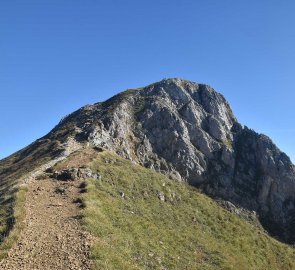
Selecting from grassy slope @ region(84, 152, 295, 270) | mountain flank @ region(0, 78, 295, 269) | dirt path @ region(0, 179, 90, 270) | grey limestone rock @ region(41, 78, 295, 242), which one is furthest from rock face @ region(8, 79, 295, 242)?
dirt path @ region(0, 179, 90, 270)

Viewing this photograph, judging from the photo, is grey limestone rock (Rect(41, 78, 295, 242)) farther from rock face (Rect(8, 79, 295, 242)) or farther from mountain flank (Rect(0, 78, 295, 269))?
mountain flank (Rect(0, 78, 295, 269))

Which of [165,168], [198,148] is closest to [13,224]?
[165,168]

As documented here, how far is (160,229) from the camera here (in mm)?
48969

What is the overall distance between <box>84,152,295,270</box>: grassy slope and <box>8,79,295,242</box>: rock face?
66.1 ft

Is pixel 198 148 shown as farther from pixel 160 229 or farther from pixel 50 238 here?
pixel 50 238

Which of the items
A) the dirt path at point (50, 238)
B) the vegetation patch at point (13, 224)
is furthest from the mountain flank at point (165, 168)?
the dirt path at point (50, 238)

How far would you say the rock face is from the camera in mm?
91562

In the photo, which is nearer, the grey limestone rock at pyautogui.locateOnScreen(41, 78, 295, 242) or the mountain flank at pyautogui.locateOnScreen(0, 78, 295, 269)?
the mountain flank at pyautogui.locateOnScreen(0, 78, 295, 269)

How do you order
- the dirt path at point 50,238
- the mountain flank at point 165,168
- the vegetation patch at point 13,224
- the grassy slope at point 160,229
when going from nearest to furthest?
the dirt path at point 50,238
the vegetation patch at point 13,224
the grassy slope at point 160,229
the mountain flank at point 165,168

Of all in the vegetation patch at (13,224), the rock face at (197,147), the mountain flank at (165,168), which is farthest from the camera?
the rock face at (197,147)

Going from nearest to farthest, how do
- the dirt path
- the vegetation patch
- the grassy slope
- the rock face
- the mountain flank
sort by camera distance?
the dirt path → the vegetation patch → the grassy slope → the mountain flank → the rock face

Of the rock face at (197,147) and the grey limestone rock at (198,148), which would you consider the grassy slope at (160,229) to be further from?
the grey limestone rock at (198,148)

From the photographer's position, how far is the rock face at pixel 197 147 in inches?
3605

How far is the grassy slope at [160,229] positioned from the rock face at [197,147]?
793 inches
